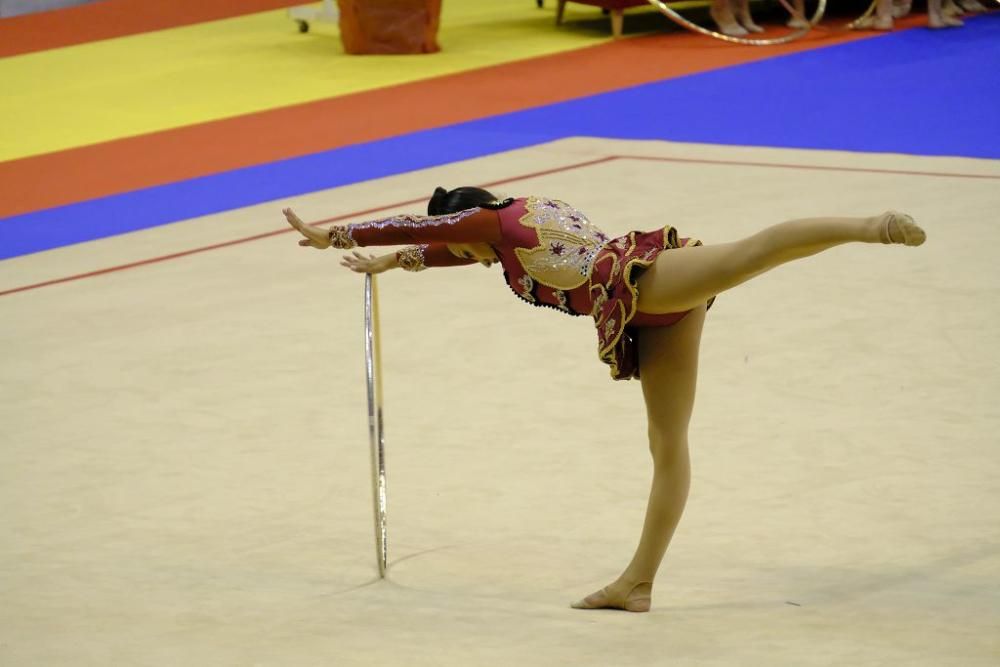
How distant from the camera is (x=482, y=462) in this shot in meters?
4.55

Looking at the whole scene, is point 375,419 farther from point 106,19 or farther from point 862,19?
point 106,19

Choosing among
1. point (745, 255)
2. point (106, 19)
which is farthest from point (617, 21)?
point (745, 255)

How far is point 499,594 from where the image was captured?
361 centimetres

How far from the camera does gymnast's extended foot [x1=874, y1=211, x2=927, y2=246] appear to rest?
2814 mm

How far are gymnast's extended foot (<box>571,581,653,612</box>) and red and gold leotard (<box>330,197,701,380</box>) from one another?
0.51 metres

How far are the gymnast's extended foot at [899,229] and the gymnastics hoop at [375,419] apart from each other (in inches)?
51.4

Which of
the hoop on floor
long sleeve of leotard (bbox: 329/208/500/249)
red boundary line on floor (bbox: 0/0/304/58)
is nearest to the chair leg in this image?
the hoop on floor

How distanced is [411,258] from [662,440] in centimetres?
76

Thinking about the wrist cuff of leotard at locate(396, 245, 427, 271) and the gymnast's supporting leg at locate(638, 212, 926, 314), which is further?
the wrist cuff of leotard at locate(396, 245, 427, 271)

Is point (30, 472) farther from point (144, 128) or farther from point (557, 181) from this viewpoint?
point (144, 128)

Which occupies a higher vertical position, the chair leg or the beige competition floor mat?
the beige competition floor mat

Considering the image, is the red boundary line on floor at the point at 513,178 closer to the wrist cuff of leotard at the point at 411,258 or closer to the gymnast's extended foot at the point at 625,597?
the wrist cuff of leotard at the point at 411,258

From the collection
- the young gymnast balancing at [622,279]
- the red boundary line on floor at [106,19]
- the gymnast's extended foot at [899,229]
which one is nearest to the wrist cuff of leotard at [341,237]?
the young gymnast balancing at [622,279]

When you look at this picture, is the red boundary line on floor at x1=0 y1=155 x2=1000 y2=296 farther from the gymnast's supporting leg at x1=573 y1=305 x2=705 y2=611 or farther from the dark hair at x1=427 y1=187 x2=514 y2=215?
the gymnast's supporting leg at x1=573 y1=305 x2=705 y2=611
